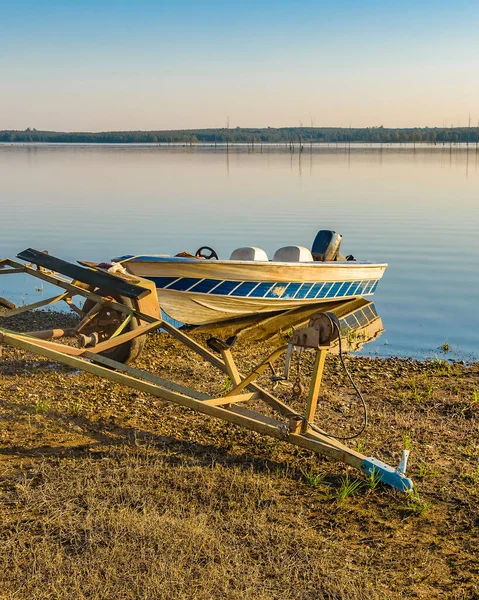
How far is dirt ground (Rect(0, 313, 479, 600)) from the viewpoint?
441cm

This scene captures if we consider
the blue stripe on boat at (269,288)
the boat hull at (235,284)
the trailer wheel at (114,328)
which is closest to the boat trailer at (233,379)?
the trailer wheel at (114,328)

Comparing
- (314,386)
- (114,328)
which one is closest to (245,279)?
(114,328)

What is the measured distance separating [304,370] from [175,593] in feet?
19.6

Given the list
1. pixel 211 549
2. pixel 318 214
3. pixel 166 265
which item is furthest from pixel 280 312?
pixel 318 214

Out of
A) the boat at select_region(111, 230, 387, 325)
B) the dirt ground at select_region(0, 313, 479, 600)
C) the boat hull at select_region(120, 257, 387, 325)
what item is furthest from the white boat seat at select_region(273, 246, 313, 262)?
the dirt ground at select_region(0, 313, 479, 600)

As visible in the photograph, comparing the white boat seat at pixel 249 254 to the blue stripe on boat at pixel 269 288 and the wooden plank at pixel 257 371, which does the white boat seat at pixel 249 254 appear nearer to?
the blue stripe on boat at pixel 269 288

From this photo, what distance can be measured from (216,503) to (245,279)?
28.2 feet

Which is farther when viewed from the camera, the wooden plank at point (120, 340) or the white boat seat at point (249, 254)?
the white boat seat at point (249, 254)

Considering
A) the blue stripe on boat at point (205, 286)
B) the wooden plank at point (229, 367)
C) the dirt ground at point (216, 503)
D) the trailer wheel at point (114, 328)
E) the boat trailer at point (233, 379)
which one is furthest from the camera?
the blue stripe on boat at point (205, 286)

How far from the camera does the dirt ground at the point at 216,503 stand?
14.5ft

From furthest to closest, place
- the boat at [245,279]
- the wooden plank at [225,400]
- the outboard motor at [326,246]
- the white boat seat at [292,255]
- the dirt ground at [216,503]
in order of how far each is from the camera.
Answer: the outboard motor at [326,246]
the white boat seat at [292,255]
the boat at [245,279]
the wooden plank at [225,400]
the dirt ground at [216,503]

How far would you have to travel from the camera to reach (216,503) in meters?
5.44

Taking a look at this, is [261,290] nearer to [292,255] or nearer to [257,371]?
[292,255]

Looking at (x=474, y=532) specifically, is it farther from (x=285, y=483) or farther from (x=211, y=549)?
(x=211, y=549)
